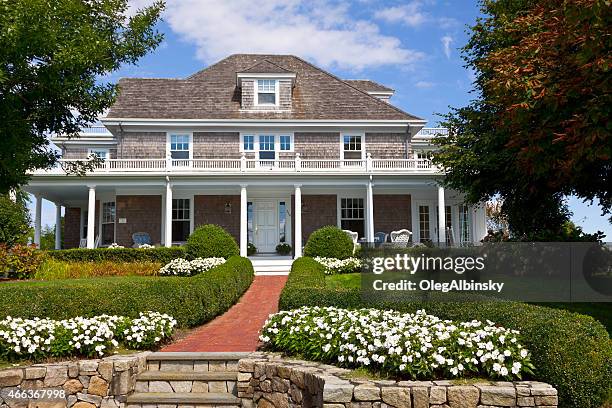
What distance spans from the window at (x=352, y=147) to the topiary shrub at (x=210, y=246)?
29.6 feet

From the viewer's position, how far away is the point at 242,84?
27391mm

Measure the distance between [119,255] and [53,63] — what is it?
38.9 feet

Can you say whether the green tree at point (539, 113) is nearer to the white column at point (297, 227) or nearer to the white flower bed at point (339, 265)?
the white flower bed at point (339, 265)

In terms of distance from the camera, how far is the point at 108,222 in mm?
27312

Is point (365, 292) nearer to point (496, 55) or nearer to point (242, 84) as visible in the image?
point (496, 55)

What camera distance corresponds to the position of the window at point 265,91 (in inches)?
1080

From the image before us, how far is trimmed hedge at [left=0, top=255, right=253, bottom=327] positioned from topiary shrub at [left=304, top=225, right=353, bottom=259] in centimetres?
786

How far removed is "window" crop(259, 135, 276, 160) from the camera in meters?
26.9

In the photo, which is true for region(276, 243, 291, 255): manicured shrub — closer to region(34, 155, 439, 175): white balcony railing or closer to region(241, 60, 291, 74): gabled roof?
region(34, 155, 439, 175): white balcony railing

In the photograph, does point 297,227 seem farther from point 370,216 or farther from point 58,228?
point 58,228

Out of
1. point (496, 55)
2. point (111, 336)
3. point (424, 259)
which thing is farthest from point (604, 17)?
point (111, 336)

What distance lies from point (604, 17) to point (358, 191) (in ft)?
64.1

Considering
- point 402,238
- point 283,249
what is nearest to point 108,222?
point 283,249

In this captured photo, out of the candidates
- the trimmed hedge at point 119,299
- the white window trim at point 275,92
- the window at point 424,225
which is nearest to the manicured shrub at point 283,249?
the window at point 424,225
